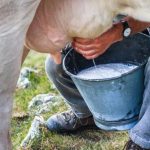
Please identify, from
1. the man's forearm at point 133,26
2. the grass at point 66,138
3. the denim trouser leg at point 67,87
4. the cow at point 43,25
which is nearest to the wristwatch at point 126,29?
the man's forearm at point 133,26

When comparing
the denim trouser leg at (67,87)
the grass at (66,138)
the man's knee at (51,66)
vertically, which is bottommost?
the grass at (66,138)

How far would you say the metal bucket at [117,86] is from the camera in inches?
84.7

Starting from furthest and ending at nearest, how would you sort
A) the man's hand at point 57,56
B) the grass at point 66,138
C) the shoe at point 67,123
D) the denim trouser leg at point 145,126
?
1. the shoe at point 67,123
2. the grass at point 66,138
3. the man's hand at point 57,56
4. the denim trouser leg at point 145,126

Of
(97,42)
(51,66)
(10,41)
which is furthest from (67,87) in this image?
(10,41)

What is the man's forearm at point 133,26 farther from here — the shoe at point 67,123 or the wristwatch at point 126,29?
the shoe at point 67,123

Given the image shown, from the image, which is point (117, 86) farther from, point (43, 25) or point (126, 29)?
point (43, 25)

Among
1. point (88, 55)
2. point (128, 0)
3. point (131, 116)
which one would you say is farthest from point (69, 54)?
point (128, 0)

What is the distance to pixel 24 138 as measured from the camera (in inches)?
109

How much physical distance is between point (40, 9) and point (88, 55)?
346 millimetres

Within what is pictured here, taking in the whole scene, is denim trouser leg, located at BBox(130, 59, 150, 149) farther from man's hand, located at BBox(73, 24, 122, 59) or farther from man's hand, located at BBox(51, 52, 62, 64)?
man's hand, located at BBox(51, 52, 62, 64)

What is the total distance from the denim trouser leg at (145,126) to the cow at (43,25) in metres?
0.30

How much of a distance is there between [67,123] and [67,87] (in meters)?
0.24

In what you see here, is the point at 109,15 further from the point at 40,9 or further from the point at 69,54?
the point at 69,54

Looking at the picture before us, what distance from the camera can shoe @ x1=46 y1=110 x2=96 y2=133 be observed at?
112 inches
